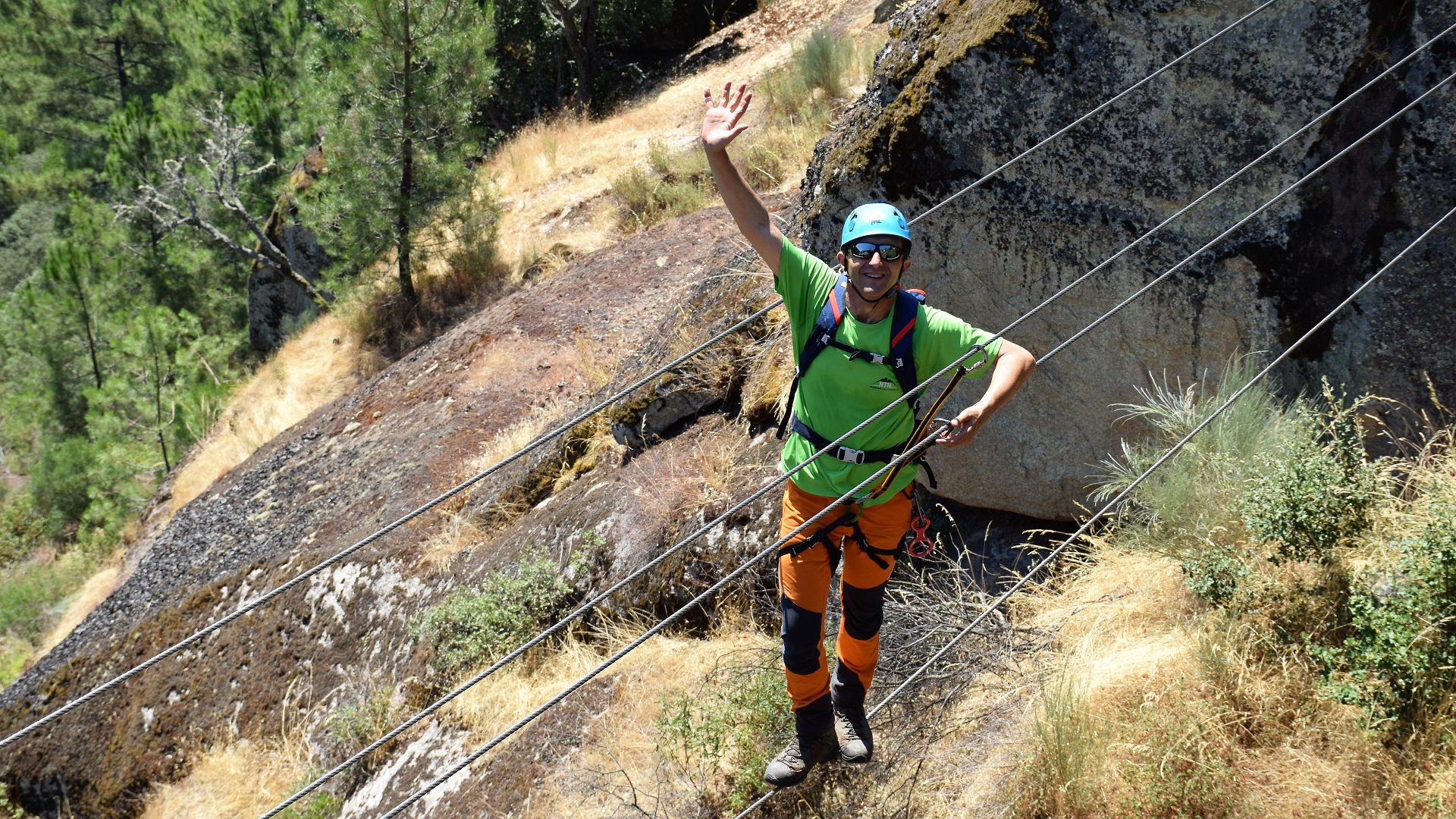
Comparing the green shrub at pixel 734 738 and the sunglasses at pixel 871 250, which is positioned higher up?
the sunglasses at pixel 871 250

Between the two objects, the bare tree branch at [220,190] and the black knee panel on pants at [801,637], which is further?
the bare tree branch at [220,190]

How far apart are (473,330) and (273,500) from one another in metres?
2.85

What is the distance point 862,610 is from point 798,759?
0.63 m

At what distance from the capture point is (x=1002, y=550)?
5.12 meters

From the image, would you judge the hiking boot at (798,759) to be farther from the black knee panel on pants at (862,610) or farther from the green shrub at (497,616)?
the green shrub at (497,616)

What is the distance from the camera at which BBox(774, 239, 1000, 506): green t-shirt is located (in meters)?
3.25

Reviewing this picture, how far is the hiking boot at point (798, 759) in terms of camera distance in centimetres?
361

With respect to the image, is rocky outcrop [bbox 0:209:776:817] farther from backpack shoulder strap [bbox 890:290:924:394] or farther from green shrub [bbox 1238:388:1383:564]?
green shrub [bbox 1238:388:1383:564]

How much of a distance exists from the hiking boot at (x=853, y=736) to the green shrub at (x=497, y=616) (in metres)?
2.82

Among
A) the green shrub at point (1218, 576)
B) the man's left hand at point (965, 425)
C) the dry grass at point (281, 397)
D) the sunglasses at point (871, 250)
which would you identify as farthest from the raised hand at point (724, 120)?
the dry grass at point (281, 397)

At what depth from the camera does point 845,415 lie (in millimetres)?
3316

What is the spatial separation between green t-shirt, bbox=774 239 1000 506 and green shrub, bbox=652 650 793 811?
1268mm

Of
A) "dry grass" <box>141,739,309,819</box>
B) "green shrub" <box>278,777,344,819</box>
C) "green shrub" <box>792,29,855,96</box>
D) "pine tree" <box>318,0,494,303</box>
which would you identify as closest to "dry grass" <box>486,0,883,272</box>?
"green shrub" <box>792,29,855,96</box>

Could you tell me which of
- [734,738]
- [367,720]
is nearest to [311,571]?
[734,738]
